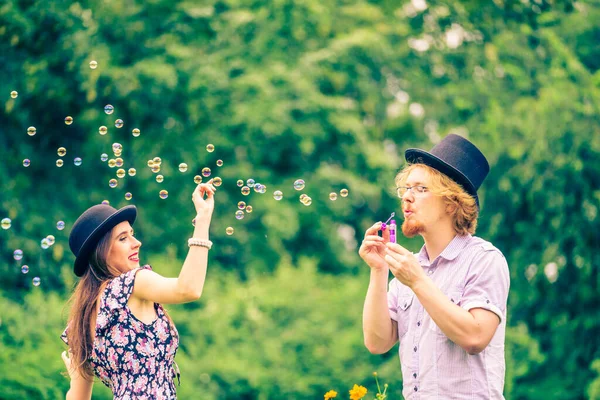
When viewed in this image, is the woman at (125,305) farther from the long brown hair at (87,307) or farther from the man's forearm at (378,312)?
the man's forearm at (378,312)

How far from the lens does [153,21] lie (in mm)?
9984

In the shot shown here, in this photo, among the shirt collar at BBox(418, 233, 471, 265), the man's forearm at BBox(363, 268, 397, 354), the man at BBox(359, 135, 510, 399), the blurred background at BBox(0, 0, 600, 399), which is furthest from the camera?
the blurred background at BBox(0, 0, 600, 399)

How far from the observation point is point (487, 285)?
308 cm

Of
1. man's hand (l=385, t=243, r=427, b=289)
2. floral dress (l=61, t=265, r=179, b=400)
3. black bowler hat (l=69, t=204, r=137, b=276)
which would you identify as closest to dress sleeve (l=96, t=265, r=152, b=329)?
floral dress (l=61, t=265, r=179, b=400)

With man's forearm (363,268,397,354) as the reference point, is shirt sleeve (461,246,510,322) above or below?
above

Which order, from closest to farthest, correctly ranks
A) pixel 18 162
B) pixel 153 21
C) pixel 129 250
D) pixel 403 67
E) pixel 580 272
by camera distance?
1. pixel 129 250
2. pixel 580 272
3. pixel 18 162
4. pixel 153 21
5. pixel 403 67

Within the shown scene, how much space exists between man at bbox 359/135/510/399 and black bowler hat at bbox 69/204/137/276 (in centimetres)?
100

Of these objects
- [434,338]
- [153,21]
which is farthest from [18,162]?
[434,338]

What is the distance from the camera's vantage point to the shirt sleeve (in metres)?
3.04

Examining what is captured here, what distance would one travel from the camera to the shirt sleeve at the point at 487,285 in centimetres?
304

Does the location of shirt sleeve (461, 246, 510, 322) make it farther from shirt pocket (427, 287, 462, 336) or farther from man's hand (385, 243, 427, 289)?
man's hand (385, 243, 427, 289)

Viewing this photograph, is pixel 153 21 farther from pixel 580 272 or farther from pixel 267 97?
pixel 580 272

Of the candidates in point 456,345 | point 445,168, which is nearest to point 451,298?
point 456,345

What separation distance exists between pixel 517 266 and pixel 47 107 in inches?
206
